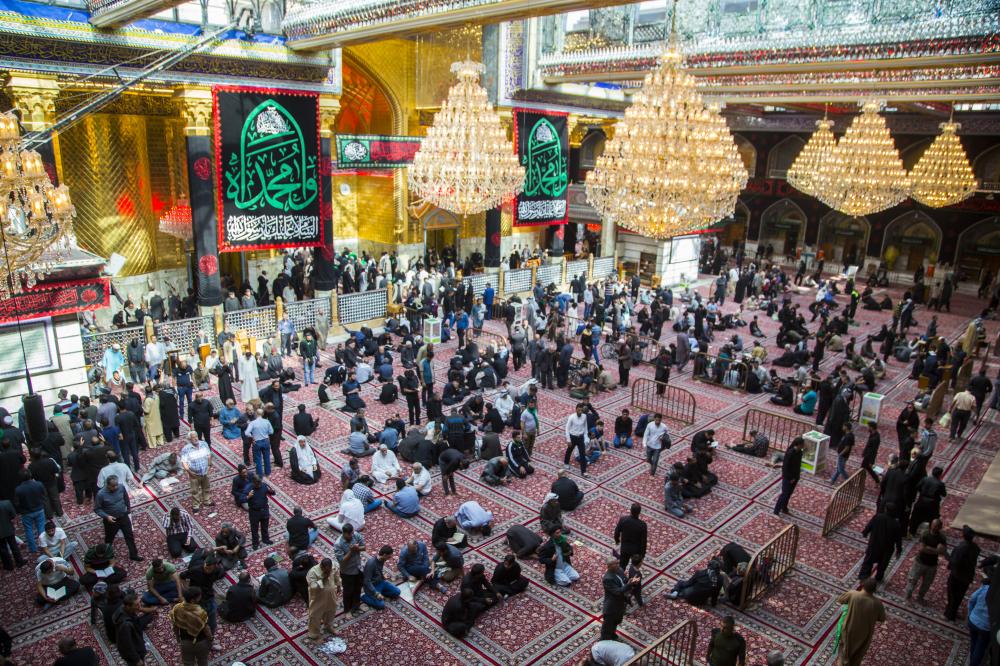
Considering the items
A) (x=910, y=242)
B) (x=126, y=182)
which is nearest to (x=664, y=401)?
(x=126, y=182)

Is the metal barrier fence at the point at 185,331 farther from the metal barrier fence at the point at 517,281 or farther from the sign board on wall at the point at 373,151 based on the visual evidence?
the metal barrier fence at the point at 517,281

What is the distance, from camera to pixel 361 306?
1523 cm

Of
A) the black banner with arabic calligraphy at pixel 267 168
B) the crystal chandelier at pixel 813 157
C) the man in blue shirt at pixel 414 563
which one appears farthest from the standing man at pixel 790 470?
the black banner with arabic calligraphy at pixel 267 168

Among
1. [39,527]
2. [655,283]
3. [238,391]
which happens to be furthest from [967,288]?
[39,527]

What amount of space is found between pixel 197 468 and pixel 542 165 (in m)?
13.4

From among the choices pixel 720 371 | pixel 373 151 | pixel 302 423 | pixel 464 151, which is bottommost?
pixel 720 371

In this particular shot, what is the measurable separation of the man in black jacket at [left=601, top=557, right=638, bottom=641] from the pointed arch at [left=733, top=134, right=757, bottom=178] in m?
23.7

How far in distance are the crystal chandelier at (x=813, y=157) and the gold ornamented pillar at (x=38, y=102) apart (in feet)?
48.5

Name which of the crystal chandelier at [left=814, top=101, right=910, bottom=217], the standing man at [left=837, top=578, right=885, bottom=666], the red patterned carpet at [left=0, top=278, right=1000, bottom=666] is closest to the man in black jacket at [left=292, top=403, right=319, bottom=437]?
the red patterned carpet at [left=0, top=278, right=1000, bottom=666]

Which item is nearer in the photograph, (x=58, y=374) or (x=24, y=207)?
(x=24, y=207)

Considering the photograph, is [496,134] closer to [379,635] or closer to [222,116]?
[222,116]

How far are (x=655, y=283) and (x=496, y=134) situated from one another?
10532 mm

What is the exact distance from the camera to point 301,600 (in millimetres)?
6484

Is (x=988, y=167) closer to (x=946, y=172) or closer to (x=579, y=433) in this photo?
(x=946, y=172)
